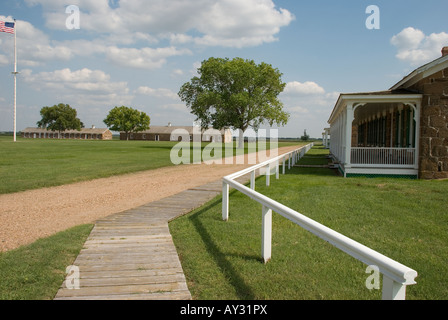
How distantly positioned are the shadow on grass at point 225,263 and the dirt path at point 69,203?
7.31 ft

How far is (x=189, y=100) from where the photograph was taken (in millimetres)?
45750

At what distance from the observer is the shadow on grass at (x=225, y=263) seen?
364cm

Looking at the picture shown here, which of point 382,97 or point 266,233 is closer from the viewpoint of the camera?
point 266,233

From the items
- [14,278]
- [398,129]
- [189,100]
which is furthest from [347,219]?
[189,100]

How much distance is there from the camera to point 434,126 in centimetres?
1255

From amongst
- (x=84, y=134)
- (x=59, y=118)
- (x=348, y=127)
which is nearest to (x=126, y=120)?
(x=59, y=118)

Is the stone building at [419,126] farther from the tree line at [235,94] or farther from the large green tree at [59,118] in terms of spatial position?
the large green tree at [59,118]

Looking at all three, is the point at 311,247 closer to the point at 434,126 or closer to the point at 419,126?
the point at 434,126

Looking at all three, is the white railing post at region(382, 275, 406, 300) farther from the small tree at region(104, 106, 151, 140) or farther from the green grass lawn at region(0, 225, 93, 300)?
the small tree at region(104, 106, 151, 140)

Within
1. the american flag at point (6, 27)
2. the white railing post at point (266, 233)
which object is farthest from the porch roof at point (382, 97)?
the american flag at point (6, 27)

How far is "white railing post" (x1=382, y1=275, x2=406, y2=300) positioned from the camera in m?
2.20

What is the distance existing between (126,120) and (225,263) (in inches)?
3894

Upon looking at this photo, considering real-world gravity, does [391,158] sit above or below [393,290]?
above
